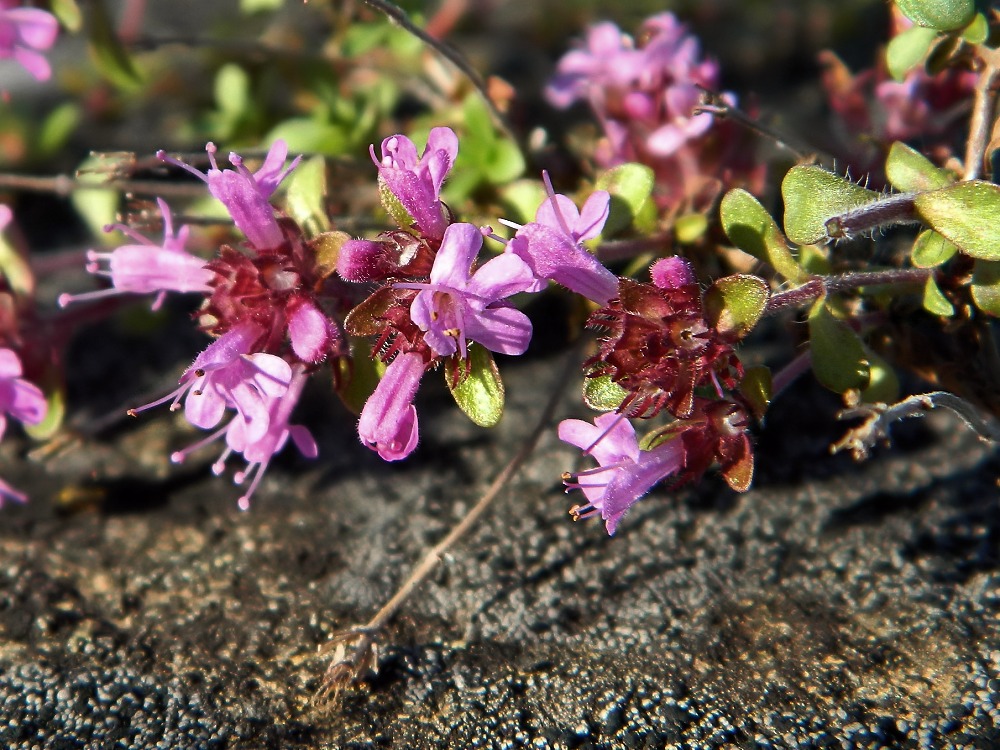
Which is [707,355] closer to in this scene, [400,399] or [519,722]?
[400,399]

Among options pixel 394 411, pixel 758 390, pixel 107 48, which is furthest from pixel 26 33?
pixel 758 390

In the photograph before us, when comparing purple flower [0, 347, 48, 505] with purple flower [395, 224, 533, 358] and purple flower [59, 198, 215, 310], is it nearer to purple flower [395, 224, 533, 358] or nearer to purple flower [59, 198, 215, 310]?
purple flower [59, 198, 215, 310]

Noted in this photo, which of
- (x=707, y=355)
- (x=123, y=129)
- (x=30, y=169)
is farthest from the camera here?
(x=123, y=129)

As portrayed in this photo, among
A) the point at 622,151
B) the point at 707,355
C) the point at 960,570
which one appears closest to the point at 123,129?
the point at 622,151

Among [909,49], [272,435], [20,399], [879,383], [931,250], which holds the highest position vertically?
[909,49]

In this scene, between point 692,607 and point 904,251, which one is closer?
point 692,607

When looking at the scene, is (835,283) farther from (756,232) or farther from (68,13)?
(68,13)
